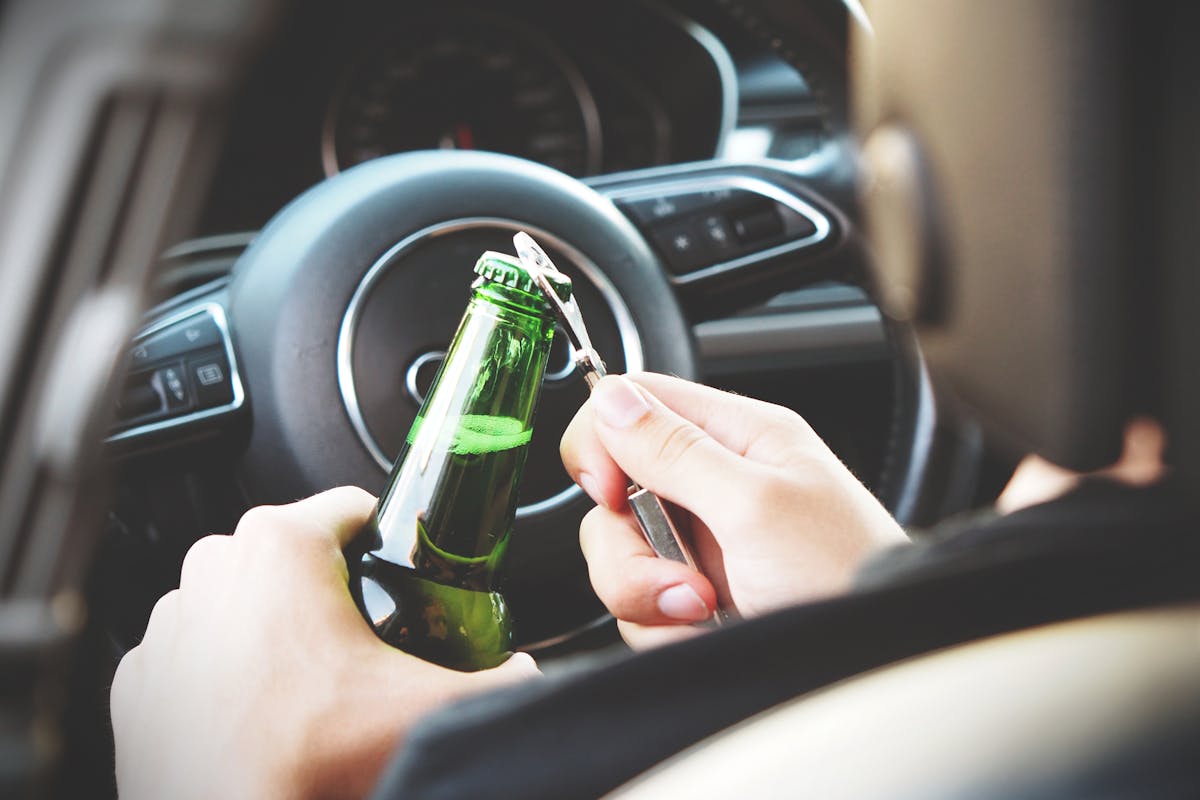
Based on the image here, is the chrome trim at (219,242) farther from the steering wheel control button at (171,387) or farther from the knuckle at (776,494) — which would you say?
the knuckle at (776,494)

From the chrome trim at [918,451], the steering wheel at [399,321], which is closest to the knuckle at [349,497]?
the steering wheel at [399,321]

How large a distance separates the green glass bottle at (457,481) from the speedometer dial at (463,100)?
1.87ft

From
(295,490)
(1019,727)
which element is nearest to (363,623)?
(295,490)

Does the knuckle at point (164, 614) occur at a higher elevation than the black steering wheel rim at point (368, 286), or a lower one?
lower

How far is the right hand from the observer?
625 millimetres

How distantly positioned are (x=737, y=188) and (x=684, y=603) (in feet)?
1.34

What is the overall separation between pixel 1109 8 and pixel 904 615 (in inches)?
8.2

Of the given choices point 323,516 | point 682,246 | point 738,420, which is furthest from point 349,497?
point 682,246

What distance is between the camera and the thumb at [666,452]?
62cm

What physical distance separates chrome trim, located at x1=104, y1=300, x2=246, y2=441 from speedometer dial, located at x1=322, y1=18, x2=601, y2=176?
37 centimetres

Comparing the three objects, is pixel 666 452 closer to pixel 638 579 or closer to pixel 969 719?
pixel 638 579

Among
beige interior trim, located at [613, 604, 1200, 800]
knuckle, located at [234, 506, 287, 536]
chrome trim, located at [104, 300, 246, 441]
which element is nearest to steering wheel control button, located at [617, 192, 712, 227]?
chrome trim, located at [104, 300, 246, 441]

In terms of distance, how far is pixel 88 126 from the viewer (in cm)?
46

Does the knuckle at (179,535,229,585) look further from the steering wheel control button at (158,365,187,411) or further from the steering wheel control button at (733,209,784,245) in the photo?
the steering wheel control button at (733,209,784,245)
